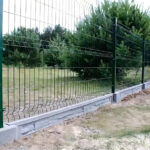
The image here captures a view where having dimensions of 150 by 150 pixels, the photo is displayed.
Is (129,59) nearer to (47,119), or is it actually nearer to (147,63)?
(147,63)

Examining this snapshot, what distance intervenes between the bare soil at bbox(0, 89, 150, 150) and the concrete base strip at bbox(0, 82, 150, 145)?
0.08 m

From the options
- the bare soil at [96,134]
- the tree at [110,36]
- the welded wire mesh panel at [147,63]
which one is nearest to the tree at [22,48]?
the bare soil at [96,134]

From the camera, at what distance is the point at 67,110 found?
325cm

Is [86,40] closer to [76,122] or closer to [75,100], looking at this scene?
[75,100]

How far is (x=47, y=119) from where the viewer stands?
2850 millimetres

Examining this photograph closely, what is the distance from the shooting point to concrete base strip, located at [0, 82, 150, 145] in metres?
2.28

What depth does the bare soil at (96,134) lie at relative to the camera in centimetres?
231

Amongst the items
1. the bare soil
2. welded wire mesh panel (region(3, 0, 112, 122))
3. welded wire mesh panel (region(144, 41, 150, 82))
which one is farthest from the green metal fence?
welded wire mesh panel (region(144, 41, 150, 82))

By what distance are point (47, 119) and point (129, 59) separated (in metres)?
4.46

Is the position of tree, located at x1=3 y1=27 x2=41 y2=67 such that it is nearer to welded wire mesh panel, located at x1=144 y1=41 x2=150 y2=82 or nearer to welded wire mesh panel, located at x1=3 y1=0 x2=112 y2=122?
welded wire mesh panel, located at x1=3 y1=0 x2=112 y2=122

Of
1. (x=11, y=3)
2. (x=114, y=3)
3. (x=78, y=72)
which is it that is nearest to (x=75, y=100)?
(x=78, y=72)

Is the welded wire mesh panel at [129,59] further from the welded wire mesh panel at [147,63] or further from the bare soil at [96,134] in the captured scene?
the bare soil at [96,134]

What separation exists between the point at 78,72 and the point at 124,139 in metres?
1.83

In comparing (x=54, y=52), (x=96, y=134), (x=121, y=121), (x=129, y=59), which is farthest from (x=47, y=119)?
(x=129, y=59)
